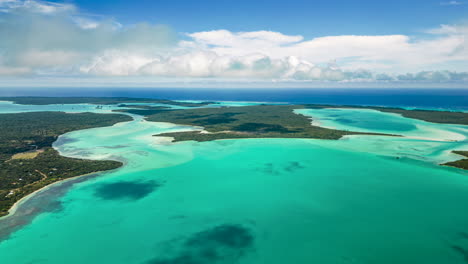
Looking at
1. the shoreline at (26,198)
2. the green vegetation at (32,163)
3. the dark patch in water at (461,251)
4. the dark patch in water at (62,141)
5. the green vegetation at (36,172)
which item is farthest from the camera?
the dark patch in water at (62,141)

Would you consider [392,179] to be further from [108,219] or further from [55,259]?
[55,259]

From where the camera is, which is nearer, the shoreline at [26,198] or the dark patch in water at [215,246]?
the dark patch in water at [215,246]

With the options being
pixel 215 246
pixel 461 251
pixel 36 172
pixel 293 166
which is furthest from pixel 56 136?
pixel 461 251

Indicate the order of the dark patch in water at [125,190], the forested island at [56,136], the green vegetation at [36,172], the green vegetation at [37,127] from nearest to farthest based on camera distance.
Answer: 1. the green vegetation at [36,172]
2. the dark patch in water at [125,190]
3. the forested island at [56,136]
4. the green vegetation at [37,127]

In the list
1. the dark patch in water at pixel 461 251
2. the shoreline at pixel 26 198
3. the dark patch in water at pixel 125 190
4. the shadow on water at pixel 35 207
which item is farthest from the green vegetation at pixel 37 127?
the dark patch in water at pixel 461 251

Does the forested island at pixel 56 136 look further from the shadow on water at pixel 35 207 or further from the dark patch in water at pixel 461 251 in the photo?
the dark patch in water at pixel 461 251

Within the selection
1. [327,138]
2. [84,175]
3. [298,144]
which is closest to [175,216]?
[84,175]

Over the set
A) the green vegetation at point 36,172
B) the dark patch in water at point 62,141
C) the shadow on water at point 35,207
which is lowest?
the shadow on water at point 35,207

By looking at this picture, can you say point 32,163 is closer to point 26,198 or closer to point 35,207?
point 26,198
